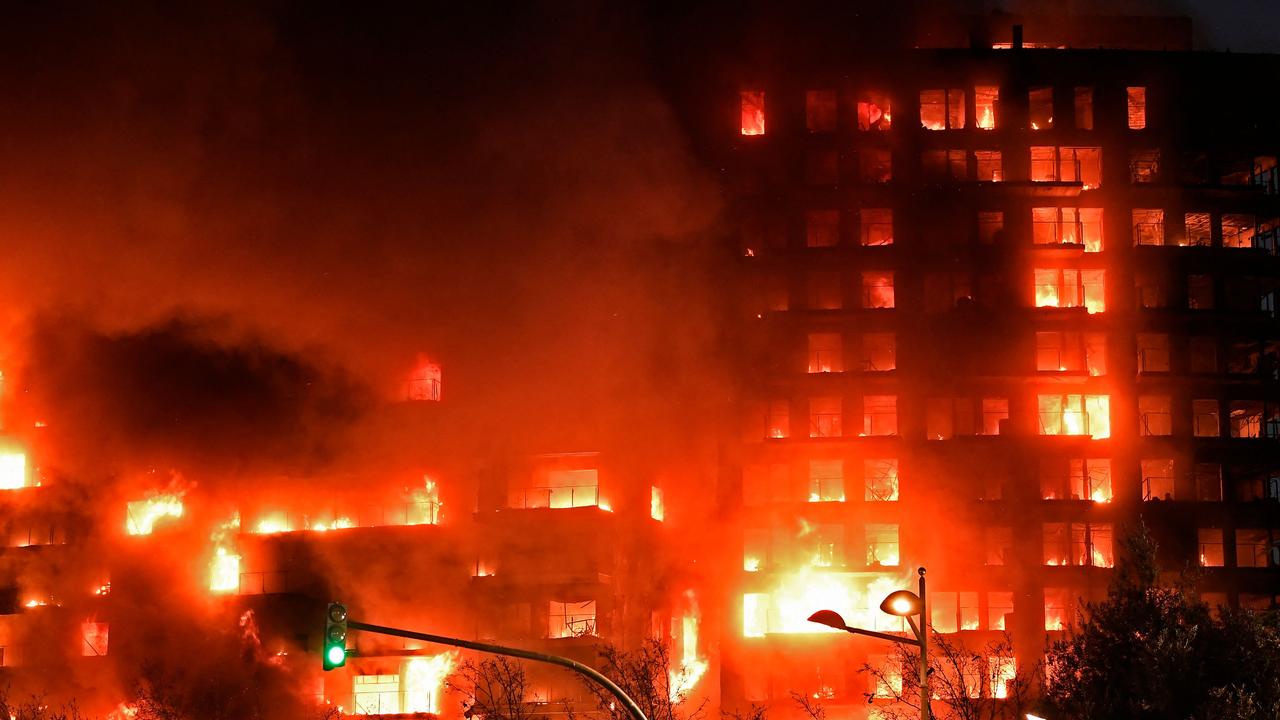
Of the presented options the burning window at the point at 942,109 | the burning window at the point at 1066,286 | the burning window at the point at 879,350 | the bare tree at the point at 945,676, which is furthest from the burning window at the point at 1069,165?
the bare tree at the point at 945,676

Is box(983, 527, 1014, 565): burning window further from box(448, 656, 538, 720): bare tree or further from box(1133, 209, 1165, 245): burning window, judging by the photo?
box(448, 656, 538, 720): bare tree

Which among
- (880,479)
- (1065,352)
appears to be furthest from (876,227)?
(880,479)

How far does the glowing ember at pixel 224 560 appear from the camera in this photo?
72688 millimetres

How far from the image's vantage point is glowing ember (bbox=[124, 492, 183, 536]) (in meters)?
73.8

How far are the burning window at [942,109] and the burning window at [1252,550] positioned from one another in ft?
80.9

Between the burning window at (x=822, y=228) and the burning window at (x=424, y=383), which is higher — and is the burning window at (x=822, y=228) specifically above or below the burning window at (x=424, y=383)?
above

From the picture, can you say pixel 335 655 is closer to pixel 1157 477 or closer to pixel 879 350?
pixel 879 350

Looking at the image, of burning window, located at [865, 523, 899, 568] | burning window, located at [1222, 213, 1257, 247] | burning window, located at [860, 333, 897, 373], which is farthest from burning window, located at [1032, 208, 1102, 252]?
burning window, located at [865, 523, 899, 568]

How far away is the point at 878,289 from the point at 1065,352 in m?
9.82

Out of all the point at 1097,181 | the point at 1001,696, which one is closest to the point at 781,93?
the point at 1097,181

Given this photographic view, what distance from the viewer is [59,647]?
72812 mm

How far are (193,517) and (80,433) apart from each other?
713 centimetres

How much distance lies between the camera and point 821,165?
7619 centimetres

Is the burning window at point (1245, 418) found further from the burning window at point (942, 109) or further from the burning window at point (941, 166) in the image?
the burning window at point (942, 109)
